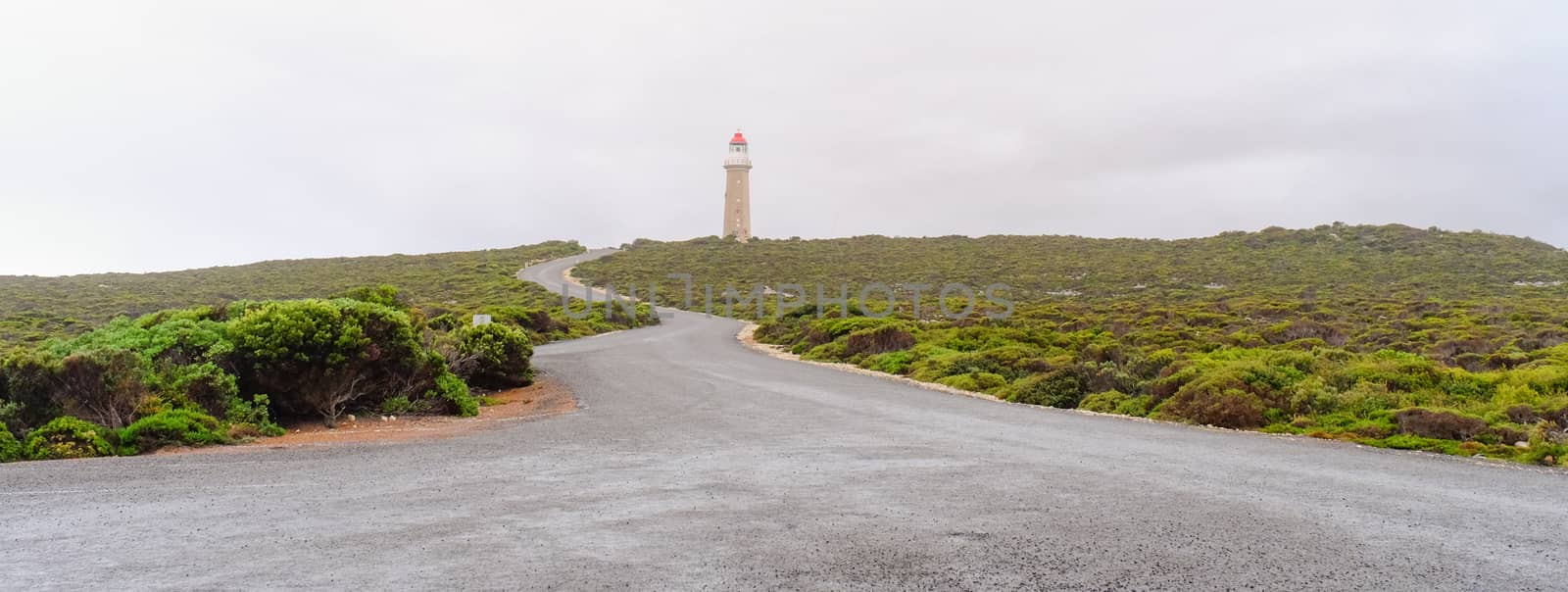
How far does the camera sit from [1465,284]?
49250 mm

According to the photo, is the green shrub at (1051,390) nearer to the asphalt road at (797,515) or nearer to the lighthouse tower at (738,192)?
the asphalt road at (797,515)

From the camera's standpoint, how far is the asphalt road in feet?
16.6

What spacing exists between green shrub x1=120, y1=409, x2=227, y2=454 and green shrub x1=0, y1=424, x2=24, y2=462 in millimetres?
837

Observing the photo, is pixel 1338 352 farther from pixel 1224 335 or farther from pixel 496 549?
pixel 496 549

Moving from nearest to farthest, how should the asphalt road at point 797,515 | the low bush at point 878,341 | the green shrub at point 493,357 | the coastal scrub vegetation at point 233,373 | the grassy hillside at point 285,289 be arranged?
1. the asphalt road at point 797,515
2. the coastal scrub vegetation at point 233,373
3. the green shrub at point 493,357
4. the low bush at point 878,341
5. the grassy hillside at point 285,289

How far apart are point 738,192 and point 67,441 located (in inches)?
3036

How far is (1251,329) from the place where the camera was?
83.8 feet

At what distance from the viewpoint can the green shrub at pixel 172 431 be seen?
399 inches

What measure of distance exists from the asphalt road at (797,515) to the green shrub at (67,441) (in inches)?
27.8

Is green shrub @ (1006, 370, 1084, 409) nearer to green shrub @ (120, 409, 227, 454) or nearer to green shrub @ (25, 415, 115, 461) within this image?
green shrub @ (120, 409, 227, 454)

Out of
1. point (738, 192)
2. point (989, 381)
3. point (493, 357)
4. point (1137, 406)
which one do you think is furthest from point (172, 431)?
point (738, 192)

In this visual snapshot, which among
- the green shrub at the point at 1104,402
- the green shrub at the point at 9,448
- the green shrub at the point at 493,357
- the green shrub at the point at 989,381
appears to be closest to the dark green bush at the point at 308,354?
the green shrub at the point at 9,448

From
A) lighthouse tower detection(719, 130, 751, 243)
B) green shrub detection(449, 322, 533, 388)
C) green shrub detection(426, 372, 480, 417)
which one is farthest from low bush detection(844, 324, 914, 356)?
lighthouse tower detection(719, 130, 751, 243)

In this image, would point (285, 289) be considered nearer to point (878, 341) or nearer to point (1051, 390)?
→ point (878, 341)
